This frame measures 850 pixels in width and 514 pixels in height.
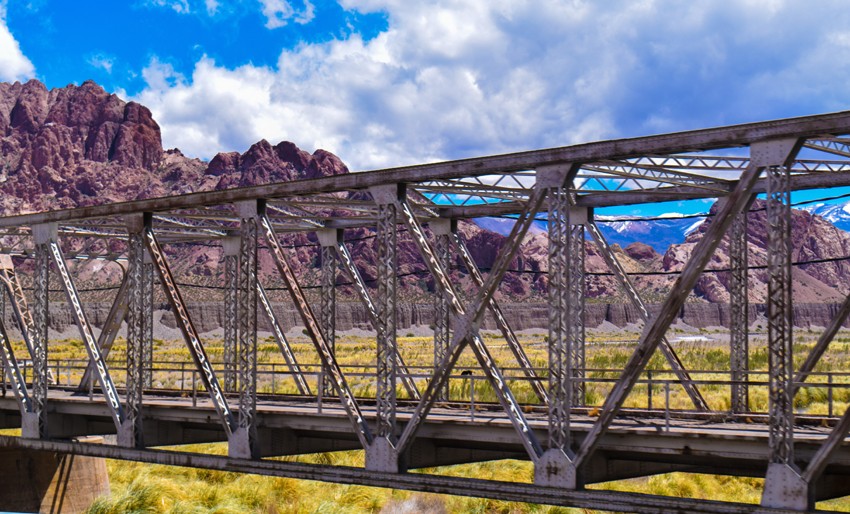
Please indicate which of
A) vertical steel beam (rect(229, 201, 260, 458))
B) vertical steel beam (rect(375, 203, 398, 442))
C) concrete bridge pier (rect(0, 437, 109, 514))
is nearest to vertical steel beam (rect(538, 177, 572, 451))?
vertical steel beam (rect(375, 203, 398, 442))

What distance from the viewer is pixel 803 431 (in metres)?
16.1

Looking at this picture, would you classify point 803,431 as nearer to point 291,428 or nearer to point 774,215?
point 774,215

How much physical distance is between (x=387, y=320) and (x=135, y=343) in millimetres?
7093

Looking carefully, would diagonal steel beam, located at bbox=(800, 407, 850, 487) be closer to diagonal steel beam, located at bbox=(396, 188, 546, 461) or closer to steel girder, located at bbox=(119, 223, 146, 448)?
diagonal steel beam, located at bbox=(396, 188, 546, 461)

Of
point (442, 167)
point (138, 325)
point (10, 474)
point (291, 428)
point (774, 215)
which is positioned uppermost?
point (442, 167)

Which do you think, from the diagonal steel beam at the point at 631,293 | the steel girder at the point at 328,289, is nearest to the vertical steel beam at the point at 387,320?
the diagonal steel beam at the point at 631,293

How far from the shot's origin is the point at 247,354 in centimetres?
1877

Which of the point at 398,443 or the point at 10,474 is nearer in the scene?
the point at 398,443

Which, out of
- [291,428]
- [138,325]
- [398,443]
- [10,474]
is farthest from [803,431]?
[10,474]

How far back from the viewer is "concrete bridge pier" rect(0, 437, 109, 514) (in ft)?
79.8

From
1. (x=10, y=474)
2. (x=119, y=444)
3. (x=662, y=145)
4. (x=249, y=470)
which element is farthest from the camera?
(x=10, y=474)

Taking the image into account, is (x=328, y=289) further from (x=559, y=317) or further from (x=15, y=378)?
(x=559, y=317)

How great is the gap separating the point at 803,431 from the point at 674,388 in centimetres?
2880

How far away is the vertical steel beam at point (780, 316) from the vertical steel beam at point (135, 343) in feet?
41.7
